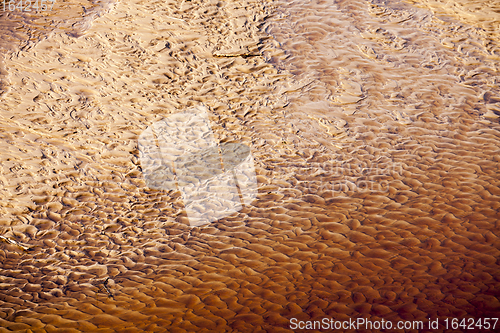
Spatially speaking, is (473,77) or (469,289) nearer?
(469,289)

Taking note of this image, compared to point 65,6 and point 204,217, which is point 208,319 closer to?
point 204,217

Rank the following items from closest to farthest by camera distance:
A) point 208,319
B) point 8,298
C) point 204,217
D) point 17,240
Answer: point 208,319 → point 8,298 → point 17,240 → point 204,217

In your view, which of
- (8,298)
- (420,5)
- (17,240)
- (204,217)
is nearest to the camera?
(8,298)

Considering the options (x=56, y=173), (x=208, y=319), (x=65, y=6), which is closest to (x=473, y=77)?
(x=208, y=319)

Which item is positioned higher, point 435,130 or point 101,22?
point 101,22

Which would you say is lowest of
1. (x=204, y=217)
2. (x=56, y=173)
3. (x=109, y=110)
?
(x=204, y=217)

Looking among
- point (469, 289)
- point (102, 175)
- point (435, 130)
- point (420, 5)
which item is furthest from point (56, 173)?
point (420, 5)
